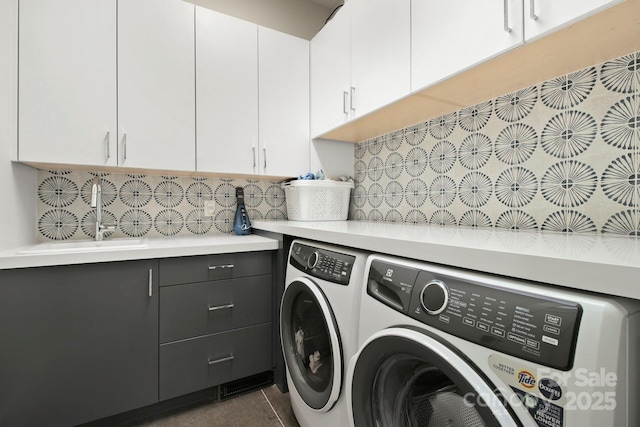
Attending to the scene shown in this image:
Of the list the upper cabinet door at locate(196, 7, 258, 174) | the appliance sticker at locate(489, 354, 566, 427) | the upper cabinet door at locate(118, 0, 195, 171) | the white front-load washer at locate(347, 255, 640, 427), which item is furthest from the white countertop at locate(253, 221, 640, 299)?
the upper cabinet door at locate(118, 0, 195, 171)

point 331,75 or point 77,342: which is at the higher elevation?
point 331,75

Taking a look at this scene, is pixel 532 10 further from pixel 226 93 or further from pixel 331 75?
pixel 226 93

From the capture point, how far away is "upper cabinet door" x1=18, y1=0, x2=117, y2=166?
1394mm

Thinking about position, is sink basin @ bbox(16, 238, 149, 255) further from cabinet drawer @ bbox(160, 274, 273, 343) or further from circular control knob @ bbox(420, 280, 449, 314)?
circular control knob @ bbox(420, 280, 449, 314)

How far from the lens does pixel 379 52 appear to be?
1.46m

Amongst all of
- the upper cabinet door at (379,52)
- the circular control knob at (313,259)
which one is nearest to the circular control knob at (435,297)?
the circular control knob at (313,259)

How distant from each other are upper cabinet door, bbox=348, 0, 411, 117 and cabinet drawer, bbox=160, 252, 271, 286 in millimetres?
995

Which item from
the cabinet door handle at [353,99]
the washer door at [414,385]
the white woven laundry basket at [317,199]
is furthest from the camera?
the white woven laundry basket at [317,199]

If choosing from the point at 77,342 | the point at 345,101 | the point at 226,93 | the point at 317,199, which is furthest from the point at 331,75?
the point at 77,342

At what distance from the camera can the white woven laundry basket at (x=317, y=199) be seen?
1.96 metres

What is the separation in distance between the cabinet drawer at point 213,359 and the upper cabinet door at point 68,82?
41.1 inches

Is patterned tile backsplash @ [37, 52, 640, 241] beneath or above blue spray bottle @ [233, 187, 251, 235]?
above

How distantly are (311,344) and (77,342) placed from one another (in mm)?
995

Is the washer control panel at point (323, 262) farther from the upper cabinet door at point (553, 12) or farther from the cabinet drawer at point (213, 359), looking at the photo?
the upper cabinet door at point (553, 12)
